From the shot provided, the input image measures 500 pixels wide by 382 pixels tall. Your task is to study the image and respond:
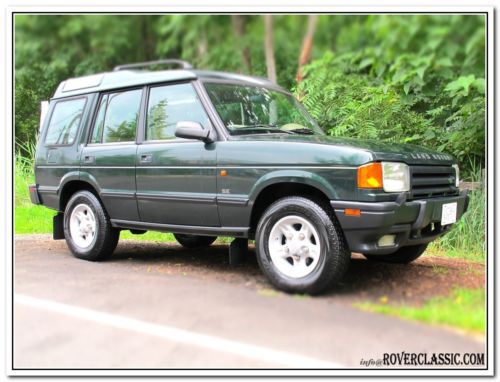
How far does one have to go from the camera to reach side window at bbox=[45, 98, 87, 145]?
246 inches

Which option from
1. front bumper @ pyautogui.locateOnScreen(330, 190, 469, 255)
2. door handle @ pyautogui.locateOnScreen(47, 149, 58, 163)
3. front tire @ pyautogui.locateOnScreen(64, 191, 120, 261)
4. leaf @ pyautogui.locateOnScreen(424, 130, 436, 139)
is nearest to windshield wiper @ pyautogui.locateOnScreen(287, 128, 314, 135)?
front bumper @ pyautogui.locateOnScreen(330, 190, 469, 255)

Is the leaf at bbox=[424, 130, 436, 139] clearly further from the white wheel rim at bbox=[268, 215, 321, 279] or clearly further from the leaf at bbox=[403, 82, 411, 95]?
the white wheel rim at bbox=[268, 215, 321, 279]

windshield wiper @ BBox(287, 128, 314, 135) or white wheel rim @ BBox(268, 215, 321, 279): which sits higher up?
windshield wiper @ BBox(287, 128, 314, 135)

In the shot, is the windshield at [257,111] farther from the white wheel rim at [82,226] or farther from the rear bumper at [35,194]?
the rear bumper at [35,194]

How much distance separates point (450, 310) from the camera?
371 cm

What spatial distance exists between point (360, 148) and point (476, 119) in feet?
11.7

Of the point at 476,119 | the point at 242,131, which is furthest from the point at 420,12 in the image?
the point at 476,119

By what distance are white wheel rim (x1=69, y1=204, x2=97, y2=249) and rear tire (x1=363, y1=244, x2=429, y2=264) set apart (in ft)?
10.7

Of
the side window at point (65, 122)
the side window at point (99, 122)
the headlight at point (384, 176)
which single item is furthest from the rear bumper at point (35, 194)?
the headlight at point (384, 176)

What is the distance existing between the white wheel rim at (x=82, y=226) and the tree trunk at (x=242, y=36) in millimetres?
6132

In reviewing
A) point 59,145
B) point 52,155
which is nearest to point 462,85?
point 59,145

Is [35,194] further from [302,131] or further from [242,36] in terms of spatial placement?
[242,36]

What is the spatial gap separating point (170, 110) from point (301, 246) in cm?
207
